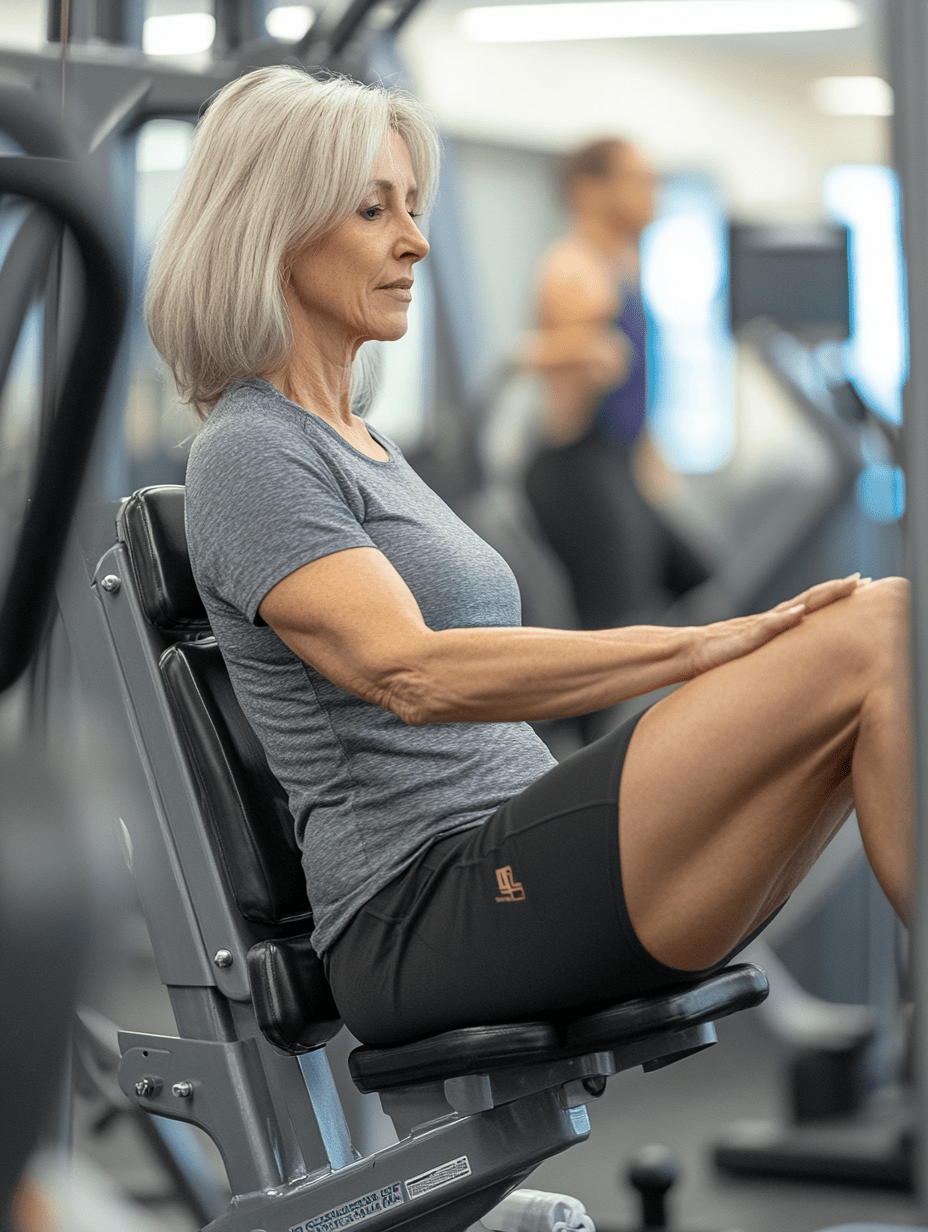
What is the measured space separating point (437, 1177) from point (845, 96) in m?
6.21

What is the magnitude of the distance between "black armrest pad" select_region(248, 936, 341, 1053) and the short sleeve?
283 millimetres

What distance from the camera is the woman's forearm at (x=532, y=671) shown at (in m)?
1.07

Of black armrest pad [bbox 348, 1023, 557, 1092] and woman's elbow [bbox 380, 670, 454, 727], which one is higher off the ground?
woman's elbow [bbox 380, 670, 454, 727]

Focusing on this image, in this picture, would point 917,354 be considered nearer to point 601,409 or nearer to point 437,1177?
point 437,1177

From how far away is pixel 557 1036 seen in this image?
1113 millimetres

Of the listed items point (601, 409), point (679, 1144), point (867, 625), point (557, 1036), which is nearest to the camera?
point (867, 625)

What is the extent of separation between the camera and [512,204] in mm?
6219

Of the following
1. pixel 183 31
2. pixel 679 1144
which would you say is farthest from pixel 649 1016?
pixel 183 31

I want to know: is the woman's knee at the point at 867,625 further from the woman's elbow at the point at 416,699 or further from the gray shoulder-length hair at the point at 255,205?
the gray shoulder-length hair at the point at 255,205

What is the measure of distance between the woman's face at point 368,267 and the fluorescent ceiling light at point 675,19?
5.17 m

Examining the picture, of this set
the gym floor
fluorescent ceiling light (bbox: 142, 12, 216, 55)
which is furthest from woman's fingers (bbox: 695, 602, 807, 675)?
fluorescent ceiling light (bbox: 142, 12, 216, 55)

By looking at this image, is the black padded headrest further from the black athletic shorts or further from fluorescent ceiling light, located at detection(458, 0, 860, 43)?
fluorescent ceiling light, located at detection(458, 0, 860, 43)

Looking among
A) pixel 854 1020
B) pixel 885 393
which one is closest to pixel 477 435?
pixel 885 393

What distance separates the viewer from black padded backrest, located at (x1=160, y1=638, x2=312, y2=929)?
4.21 ft
